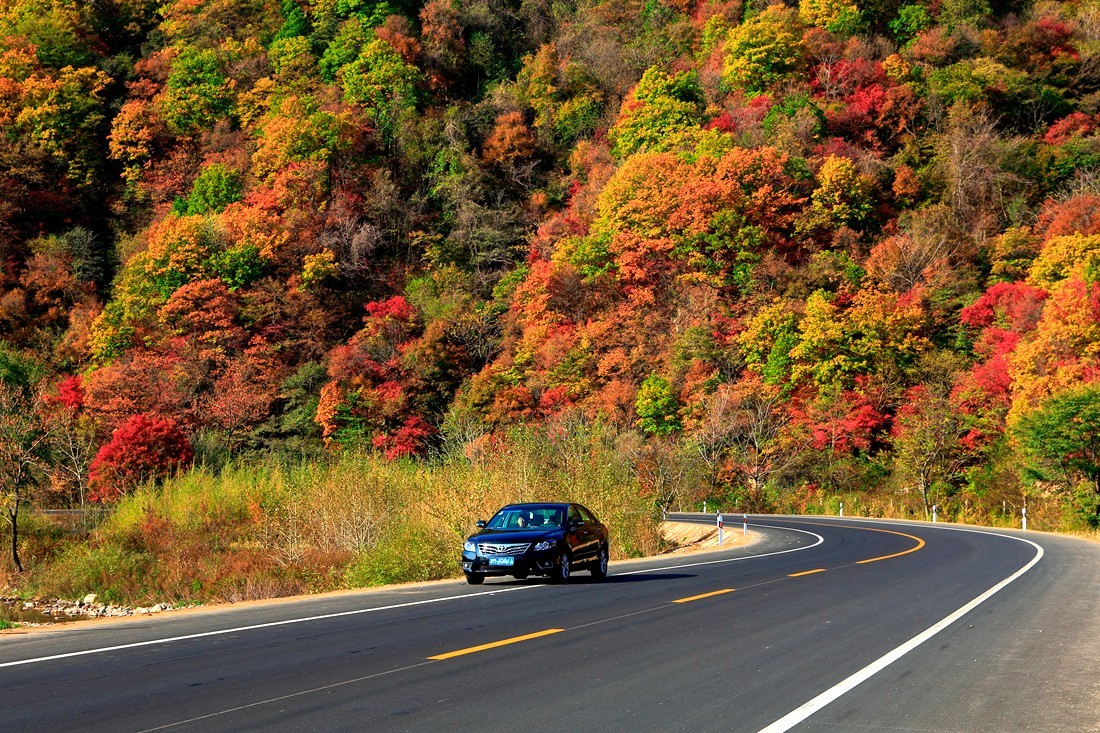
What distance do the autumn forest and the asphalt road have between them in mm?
11851

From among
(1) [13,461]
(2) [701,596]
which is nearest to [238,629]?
(2) [701,596]

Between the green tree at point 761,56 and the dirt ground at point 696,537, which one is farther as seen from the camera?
the green tree at point 761,56

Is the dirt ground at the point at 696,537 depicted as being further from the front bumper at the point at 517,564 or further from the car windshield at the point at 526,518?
the front bumper at the point at 517,564

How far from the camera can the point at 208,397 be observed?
63.6m

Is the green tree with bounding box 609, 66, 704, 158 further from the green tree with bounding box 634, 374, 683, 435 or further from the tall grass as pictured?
the tall grass

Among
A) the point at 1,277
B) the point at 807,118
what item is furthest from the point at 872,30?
the point at 1,277

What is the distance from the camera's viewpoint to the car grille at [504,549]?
1856 centimetres

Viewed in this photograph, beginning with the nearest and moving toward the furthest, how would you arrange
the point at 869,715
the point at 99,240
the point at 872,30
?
the point at 869,715, the point at 99,240, the point at 872,30

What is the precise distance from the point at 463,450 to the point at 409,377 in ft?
124

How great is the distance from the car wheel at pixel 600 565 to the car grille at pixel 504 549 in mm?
1937

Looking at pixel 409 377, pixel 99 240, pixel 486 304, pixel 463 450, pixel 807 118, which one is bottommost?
pixel 463 450

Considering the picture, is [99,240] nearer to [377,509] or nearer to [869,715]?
[377,509]

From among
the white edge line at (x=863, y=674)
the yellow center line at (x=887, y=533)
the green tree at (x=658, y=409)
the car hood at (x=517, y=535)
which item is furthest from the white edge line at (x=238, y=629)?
the green tree at (x=658, y=409)

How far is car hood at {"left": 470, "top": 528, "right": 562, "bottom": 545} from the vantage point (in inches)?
736
